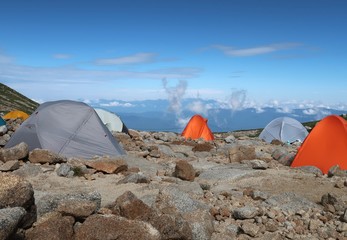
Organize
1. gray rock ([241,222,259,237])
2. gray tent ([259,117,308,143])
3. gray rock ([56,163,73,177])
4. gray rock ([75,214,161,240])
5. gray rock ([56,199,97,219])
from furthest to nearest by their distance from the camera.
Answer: gray tent ([259,117,308,143])
gray rock ([56,163,73,177])
gray rock ([241,222,259,237])
gray rock ([56,199,97,219])
gray rock ([75,214,161,240])

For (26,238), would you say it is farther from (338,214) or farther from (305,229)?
(338,214)

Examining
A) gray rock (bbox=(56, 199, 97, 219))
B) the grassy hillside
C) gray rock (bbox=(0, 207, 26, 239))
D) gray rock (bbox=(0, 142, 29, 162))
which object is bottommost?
the grassy hillside

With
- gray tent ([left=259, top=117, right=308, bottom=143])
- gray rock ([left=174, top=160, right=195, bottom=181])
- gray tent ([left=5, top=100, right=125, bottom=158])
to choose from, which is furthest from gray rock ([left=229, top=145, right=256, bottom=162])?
gray tent ([left=259, top=117, right=308, bottom=143])

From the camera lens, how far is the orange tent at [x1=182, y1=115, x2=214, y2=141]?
35.1 m

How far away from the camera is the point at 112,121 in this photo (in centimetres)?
3075

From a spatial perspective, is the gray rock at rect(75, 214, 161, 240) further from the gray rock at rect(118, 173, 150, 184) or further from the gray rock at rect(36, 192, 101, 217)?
the gray rock at rect(118, 173, 150, 184)

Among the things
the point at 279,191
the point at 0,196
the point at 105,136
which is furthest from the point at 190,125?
the point at 0,196

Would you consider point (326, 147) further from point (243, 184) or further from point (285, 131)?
point (285, 131)

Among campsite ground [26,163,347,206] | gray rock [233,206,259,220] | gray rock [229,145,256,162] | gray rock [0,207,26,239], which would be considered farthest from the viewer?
gray rock [229,145,256,162]

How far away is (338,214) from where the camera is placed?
9.83 meters

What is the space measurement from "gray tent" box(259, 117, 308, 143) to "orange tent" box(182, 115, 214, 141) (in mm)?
5737

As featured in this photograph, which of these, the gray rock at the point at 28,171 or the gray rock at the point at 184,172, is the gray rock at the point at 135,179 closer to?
the gray rock at the point at 184,172

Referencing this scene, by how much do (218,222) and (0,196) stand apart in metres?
5.14

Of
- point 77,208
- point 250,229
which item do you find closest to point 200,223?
point 250,229
